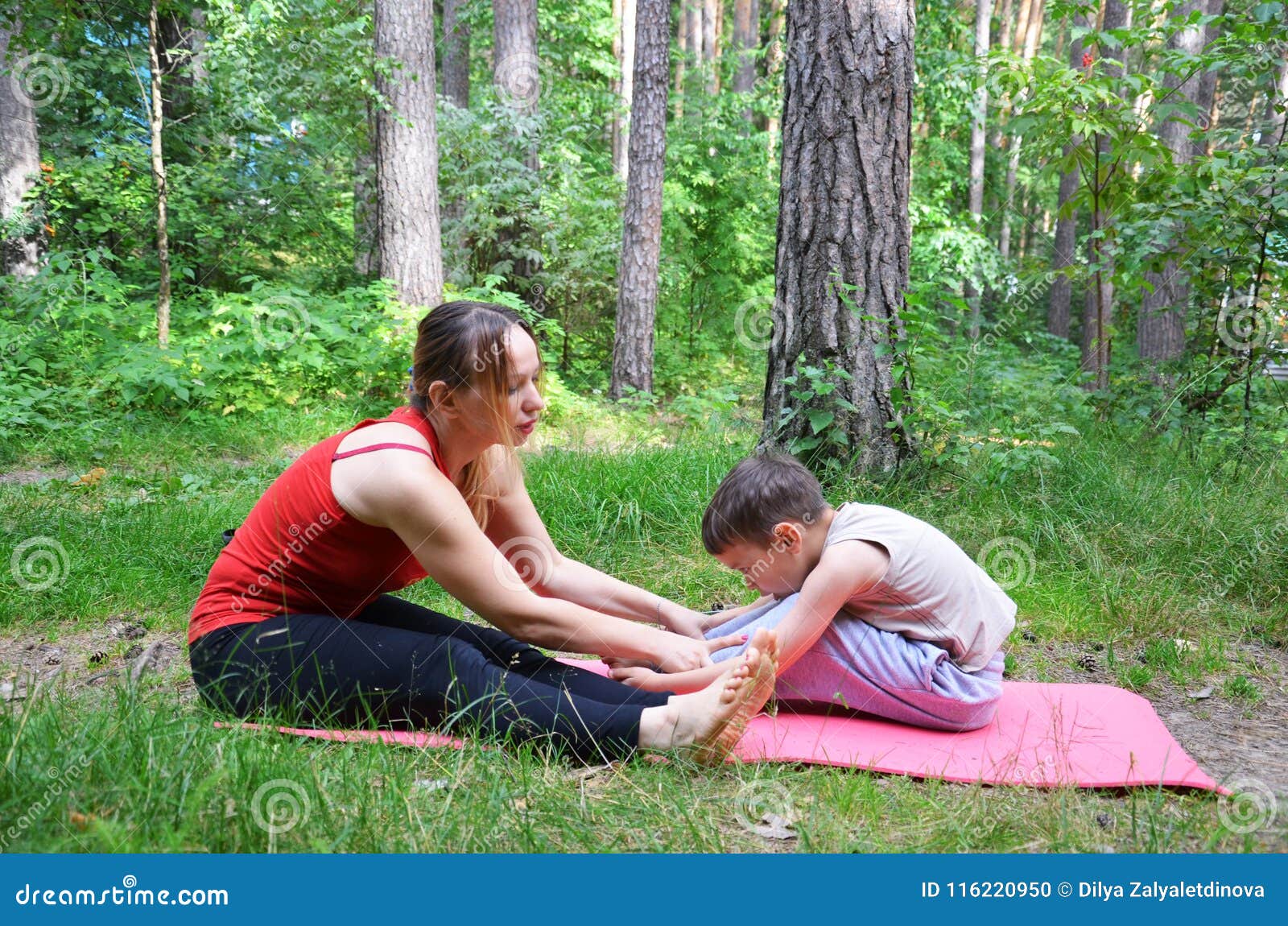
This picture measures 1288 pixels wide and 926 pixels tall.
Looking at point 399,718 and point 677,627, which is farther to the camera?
point 677,627

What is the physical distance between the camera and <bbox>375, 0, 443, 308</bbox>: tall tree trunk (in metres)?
8.21

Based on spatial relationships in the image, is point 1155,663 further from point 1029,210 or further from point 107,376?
point 1029,210

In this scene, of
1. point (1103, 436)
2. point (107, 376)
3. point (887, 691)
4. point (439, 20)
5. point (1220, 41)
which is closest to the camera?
point (887, 691)

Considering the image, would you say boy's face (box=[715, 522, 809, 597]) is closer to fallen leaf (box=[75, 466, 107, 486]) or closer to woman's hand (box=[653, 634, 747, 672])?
woman's hand (box=[653, 634, 747, 672])

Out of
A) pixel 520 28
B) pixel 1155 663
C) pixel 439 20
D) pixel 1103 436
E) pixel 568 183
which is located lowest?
pixel 1155 663

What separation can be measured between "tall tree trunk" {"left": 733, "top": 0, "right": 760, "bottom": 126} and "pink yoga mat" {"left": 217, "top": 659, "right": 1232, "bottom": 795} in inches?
603

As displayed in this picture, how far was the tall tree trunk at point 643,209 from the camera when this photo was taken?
884 cm

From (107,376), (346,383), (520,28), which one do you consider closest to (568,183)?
(520,28)

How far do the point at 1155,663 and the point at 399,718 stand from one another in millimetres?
2460

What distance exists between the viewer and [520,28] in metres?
11.1

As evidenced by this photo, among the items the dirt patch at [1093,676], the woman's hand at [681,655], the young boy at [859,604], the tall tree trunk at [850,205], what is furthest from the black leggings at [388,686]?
the tall tree trunk at [850,205]

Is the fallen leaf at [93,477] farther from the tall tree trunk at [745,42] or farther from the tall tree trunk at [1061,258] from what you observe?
the tall tree trunk at [745,42]

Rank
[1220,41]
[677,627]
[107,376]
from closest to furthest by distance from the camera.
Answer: [677,627]
[1220,41]
[107,376]

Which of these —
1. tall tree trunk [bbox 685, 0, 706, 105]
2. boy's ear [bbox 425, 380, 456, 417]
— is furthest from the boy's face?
tall tree trunk [bbox 685, 0, 706, 105]
